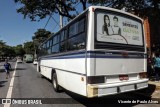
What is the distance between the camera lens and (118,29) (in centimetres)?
755

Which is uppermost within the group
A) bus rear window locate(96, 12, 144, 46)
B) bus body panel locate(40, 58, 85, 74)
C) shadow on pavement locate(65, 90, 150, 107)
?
bus rear window locate(96, 12, 144, 46)

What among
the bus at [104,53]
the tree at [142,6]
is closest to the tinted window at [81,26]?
the bus at [104,53]

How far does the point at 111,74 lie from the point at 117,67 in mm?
360

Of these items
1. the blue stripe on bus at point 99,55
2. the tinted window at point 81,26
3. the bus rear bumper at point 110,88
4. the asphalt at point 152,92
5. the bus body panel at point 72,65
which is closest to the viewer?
the bus rear bumper at point 110,88

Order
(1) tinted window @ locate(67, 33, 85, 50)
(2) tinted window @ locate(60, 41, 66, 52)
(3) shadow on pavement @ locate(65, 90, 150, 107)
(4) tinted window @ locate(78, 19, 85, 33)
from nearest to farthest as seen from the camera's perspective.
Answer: (1) tinted window @ locate(67, 33, 85, 50), (4) tinted window @ locate(78, 19, 85, 33), (3) shadow on pavement @ locate(65, 90, 150, 107), (2) tinted window @ locate(60, 41, 66, 52)

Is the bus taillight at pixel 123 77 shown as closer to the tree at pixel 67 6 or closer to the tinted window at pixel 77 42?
the tinted window at pixel 77 42

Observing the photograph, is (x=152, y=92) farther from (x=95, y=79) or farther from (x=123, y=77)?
(x=95, y=79)

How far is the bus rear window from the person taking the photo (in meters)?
7.12

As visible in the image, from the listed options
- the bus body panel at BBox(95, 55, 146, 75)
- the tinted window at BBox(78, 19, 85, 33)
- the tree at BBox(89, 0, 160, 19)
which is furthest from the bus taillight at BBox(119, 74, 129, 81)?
the tree at BBox(89, 0, 160, 19)

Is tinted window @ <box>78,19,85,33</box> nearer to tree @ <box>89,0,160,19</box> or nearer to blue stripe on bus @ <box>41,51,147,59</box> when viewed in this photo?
blue stripe on bus @ <box>41,51,147,59</box>

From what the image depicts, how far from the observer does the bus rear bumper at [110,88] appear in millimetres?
6668

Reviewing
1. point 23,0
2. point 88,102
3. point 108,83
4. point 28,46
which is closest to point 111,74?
point 108,83

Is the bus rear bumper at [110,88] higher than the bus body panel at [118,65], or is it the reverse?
the bus body panel at [118,65]

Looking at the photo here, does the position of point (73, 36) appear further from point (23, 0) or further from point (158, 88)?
point (23, 0)
